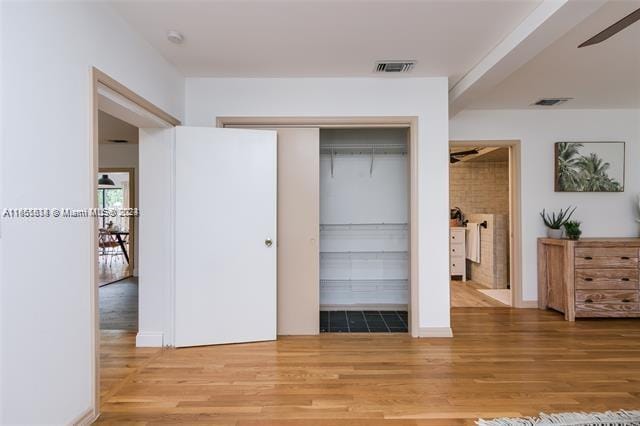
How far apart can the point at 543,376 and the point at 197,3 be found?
133 inches

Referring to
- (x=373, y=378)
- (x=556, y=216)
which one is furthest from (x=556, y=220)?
(x=373, y=378)

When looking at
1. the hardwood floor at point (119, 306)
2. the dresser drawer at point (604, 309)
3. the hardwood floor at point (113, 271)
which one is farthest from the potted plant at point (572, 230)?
the hardwood floor at point (113, 271)

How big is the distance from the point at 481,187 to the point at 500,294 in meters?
2.33

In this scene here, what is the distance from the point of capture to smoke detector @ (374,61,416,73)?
3.07 metres

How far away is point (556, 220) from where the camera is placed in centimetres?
445

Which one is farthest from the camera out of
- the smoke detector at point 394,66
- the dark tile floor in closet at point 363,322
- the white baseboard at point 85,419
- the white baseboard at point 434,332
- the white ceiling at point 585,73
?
the dark tile floor in closet at point 363,322

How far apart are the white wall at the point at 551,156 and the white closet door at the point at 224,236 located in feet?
9.00

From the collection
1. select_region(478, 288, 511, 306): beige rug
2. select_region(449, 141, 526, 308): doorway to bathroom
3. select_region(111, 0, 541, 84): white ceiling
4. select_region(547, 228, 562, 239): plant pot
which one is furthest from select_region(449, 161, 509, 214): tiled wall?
select_region(111, 0, 541, 84): white ceiling

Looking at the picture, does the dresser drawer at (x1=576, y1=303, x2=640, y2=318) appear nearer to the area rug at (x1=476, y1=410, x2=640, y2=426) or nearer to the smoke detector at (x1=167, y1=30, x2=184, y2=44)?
the area rug at (x1=476, y1=410, x2=640, y2=426)

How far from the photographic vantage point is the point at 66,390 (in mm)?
1810

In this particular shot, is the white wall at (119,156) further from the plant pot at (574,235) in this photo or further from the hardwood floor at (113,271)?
the plant pot at (574,235)

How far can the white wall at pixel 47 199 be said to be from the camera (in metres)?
1.51

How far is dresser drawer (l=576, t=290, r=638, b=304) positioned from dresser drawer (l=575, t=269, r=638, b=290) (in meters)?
0.04

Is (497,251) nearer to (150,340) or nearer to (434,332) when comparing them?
(434,332)
